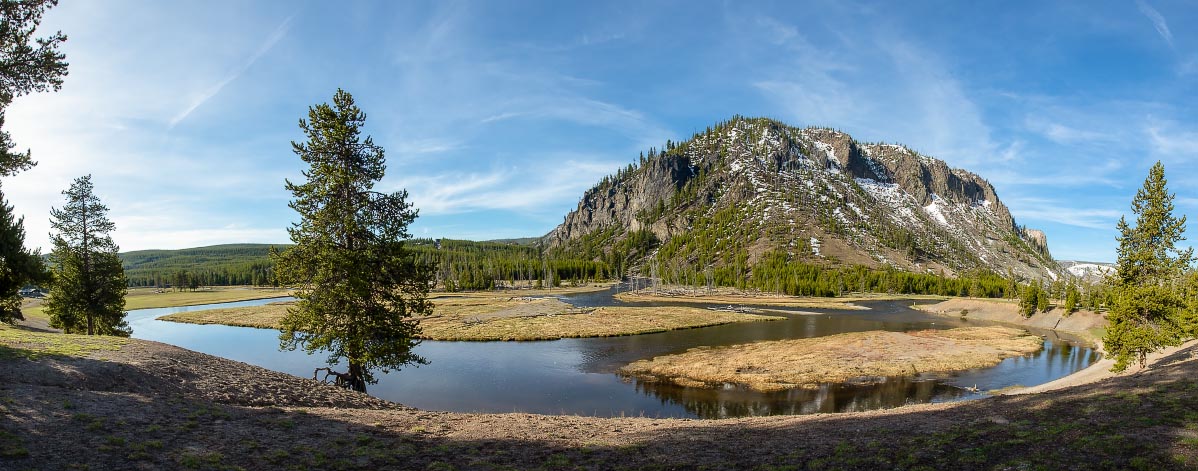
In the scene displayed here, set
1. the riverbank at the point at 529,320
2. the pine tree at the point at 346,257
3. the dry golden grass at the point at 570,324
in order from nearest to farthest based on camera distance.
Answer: the pine tree at the point at 346,257, the dry golden grass at the point at 570,324, the riverbank at the point at 529,320

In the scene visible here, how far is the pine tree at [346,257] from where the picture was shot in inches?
894

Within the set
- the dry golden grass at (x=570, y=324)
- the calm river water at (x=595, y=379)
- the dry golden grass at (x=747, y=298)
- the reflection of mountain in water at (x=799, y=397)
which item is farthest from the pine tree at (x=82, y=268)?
the dry golden grass at (x=747, y=298)

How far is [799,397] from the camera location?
36.7m

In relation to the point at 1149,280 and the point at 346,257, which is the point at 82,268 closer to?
the point at 346,257

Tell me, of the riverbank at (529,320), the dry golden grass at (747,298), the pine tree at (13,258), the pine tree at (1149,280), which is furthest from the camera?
the dry golden grass at (747,298)

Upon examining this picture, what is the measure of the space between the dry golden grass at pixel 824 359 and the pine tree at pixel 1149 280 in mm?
14034

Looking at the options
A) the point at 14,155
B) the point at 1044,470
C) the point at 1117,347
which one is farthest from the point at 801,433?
the point at 1117,347

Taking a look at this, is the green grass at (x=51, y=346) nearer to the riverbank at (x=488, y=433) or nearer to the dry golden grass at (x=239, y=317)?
the riverbank at (x=488, y=433)

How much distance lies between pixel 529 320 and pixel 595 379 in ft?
141

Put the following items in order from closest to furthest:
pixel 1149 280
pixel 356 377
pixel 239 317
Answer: pixel 356 377
pixel 1149 280
pixel 239 317

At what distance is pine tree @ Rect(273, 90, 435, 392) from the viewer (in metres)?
22.7

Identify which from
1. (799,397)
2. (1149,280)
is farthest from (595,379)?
(1149,280)

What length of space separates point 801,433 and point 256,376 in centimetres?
2281

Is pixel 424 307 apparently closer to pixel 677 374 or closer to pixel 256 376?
pixel 256 376
